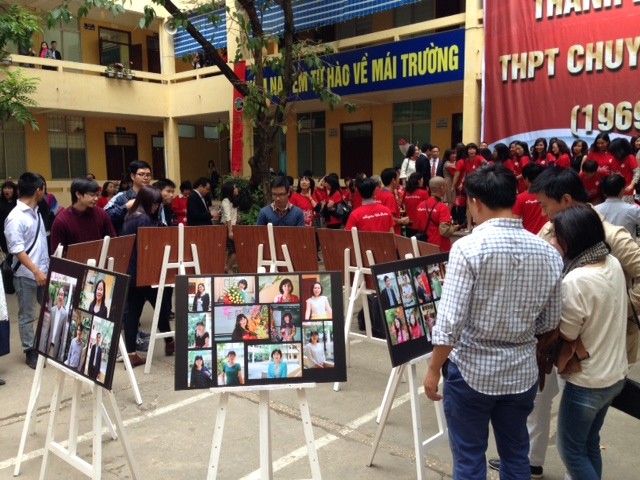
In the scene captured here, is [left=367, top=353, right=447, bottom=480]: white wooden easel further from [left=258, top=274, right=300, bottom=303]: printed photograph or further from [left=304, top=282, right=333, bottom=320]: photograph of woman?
[left=258, top=274, right=300, bottom=303]: printed photograph

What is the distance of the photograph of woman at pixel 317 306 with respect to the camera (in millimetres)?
2580

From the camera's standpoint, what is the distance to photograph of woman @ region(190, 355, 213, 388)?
96.5 inches

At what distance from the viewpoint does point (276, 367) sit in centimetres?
251

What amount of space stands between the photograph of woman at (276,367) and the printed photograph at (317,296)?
213 millimetres

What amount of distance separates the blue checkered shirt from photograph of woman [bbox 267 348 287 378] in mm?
729

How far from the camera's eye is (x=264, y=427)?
2.52 meters

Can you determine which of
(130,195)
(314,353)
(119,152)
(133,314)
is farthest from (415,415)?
(119,152)

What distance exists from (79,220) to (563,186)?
3.78 metres

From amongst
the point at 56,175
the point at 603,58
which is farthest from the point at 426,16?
the point at 56,175

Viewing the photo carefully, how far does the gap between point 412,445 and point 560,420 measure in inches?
47.7

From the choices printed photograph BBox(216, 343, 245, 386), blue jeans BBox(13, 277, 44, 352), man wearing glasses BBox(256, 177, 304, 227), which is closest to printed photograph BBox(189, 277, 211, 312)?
printed photograph BBox(216, 343, 245, 386)

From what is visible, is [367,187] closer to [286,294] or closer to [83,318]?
[286,294]

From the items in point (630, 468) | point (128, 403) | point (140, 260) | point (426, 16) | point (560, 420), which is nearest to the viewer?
point (560, 420)

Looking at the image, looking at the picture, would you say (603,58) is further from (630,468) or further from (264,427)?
(264,427)
